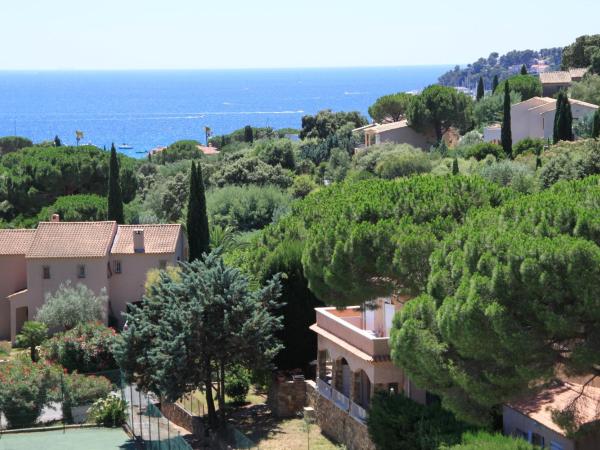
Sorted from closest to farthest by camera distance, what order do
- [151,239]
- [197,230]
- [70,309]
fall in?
[70,309], [197,230], [151,239]

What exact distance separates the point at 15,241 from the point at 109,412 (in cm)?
1423

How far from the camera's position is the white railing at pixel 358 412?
75.7 feet

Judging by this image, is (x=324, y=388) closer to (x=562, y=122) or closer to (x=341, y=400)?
(x=341, y=400)

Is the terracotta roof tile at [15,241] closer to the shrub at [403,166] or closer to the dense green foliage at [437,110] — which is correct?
the shrub at [403,166]

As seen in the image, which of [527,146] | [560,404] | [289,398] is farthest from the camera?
[527,146]

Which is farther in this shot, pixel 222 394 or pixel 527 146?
pixel 527 146

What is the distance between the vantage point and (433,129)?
78312 millimetres

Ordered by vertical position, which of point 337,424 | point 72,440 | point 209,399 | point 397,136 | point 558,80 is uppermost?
point 558,80

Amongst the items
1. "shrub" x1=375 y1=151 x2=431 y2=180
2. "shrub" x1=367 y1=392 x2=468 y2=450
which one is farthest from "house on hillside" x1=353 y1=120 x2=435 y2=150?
"shrub" x1=367 y1=392 x2=468 y2=450

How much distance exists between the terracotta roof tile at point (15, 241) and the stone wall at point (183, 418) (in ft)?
43.4

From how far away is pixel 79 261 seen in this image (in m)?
38.4

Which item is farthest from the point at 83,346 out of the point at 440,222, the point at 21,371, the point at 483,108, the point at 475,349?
the point at 483,108

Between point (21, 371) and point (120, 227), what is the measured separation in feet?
43.1

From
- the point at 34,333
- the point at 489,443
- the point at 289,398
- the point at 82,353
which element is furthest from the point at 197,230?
the point at 489,443
